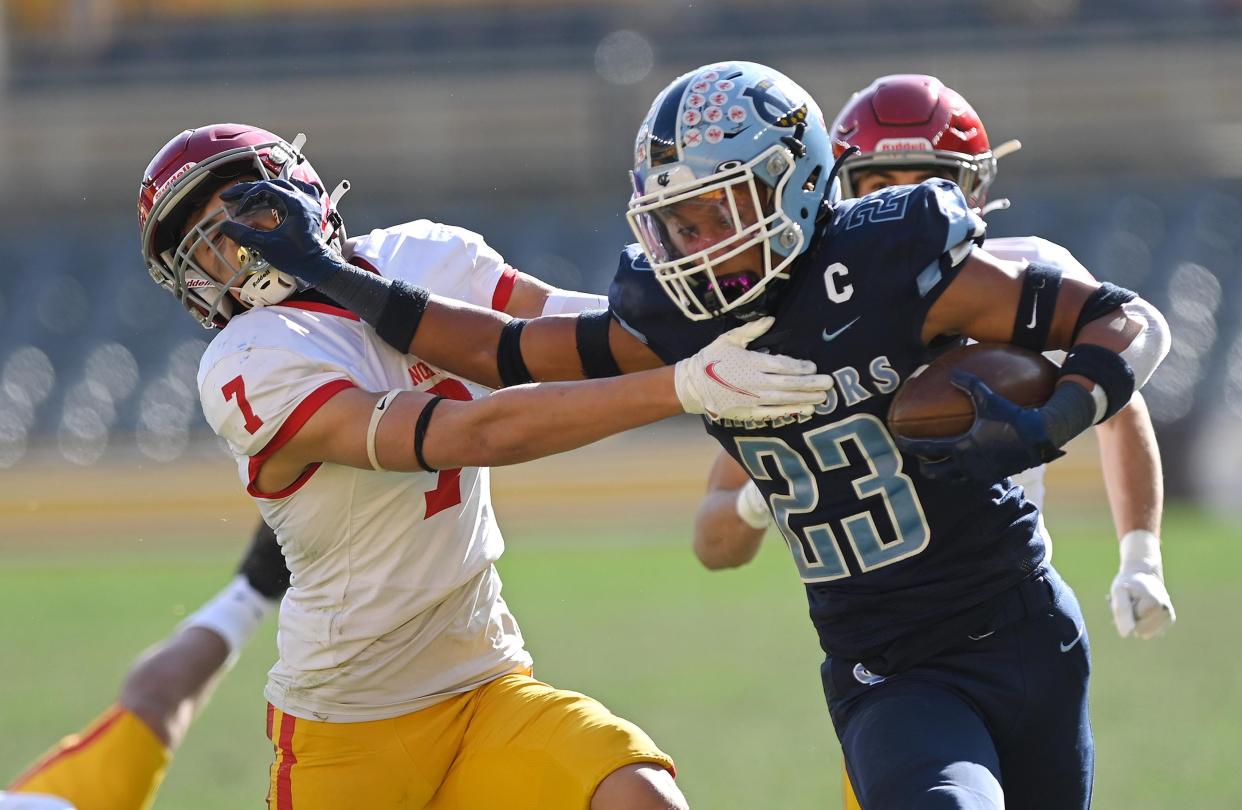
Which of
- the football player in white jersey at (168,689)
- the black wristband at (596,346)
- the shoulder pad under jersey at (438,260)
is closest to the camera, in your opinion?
the black wristband at (596,346)

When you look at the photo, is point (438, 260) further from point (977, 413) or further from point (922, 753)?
point (922, 753)

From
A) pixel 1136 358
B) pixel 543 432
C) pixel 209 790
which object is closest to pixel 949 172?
pixel 1136 358

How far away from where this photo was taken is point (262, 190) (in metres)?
3.18

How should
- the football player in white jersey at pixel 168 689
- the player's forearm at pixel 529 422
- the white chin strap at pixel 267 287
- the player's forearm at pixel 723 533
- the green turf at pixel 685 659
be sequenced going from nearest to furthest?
the player's forearm at pixel 529 422 < the white chin strap at pixel 267 287 < the football player in white jersey at pixel 168 689 < the player's forearm at pixel 723 533 < the green turf at pixel 685 659

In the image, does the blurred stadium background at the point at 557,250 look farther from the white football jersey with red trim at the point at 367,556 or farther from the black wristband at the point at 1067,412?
the black wristband at the point at 1067,412

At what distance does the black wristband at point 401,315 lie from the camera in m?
3.14

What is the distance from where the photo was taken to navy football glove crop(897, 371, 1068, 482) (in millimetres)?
2611

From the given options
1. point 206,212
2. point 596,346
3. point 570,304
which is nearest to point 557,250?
point 570,304

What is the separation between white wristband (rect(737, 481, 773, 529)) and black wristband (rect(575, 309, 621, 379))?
0.67 m

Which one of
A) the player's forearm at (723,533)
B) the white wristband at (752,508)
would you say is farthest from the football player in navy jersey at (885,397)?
the player's forearm at (723,533)

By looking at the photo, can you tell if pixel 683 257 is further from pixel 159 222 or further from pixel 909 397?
pixel 159 222

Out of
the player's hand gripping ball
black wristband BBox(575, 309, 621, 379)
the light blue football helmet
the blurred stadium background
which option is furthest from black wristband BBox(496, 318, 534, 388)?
the blurred stadium background

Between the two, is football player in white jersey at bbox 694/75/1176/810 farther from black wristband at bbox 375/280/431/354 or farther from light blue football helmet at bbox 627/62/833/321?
black wristband at bbox 375/280/431/354

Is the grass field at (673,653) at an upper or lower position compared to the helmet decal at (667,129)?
lower
